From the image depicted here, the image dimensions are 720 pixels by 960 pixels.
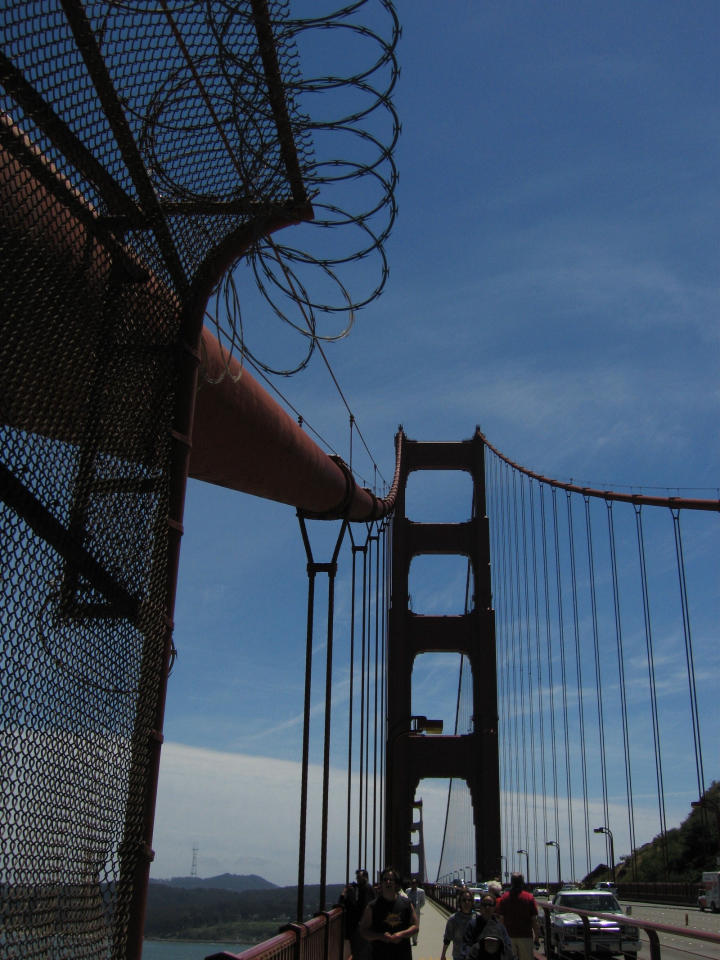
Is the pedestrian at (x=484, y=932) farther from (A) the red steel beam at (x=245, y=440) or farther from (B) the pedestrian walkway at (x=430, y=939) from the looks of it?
(B) the pedestrian walkway at (x=430, y=939)

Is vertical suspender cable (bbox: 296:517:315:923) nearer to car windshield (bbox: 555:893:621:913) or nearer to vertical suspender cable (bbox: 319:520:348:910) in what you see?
vertical suspender cable (bbox: 319:520:348:910)

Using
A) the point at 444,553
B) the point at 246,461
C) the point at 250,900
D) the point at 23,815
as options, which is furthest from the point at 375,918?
the point at 250,900

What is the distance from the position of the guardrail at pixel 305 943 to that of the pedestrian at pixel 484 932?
887mm

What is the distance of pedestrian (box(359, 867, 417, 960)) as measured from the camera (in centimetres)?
523

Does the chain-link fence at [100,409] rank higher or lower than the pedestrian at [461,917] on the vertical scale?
higher

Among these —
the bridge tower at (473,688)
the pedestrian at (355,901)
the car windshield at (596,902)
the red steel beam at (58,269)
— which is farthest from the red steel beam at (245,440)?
the bridge tower at (473,688)

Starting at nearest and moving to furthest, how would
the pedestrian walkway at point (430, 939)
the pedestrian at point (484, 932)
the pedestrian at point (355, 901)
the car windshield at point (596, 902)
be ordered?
1. the pedestrian at point (484, 932)
2. the pedestrian at point (355, 901)
3. the pedestrian walkway at point (430, 939)
4. the car windshield at point (596, 902)

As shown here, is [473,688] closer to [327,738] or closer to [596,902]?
[596,902]

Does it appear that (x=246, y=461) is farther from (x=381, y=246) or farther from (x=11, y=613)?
(x=11, y=613)

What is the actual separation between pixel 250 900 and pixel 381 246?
361 feet

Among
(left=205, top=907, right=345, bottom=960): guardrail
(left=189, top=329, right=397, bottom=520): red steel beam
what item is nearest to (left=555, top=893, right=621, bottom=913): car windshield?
(left=205, top=907, right=345, bottom=960): guardrail

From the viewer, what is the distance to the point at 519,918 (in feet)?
22.8

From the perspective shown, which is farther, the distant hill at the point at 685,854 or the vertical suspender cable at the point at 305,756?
the distant hill at the point at 685,854

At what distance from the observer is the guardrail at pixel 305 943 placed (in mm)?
3932
